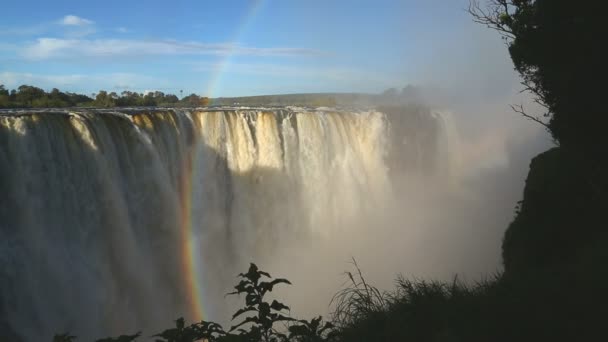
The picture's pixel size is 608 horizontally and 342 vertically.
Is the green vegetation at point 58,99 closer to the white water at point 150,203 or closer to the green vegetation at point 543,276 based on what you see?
the white water at point 150,203

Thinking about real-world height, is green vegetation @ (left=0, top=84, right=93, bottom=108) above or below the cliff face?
above

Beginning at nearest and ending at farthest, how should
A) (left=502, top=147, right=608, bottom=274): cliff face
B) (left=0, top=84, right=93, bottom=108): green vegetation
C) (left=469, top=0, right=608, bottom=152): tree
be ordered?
(left=469, top=0, right=608, bottom=152): tree, (left=502, top=147, right=608, bottom=274): cliff face, (left=0, top=84, right=93, bottom=108): green vegetation

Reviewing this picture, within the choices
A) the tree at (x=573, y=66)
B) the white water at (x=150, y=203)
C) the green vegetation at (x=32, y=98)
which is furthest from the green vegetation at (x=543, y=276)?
the green vegetation at (x=32, y=98)

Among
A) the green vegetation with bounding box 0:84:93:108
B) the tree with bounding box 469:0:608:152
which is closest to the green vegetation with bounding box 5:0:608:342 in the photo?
the tree with bounding box 469:0:608:152

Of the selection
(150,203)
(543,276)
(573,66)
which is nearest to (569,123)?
(573,66)

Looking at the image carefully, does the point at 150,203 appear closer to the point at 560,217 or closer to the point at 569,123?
the point at 560,217

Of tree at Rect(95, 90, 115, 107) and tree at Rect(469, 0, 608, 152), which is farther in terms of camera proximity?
tree at Rect(95, 90, 115, 107)

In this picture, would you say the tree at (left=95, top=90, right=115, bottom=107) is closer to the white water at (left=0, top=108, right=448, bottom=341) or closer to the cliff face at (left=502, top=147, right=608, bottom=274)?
the white water at (left=0, top=108, right=448, bottom=341)
